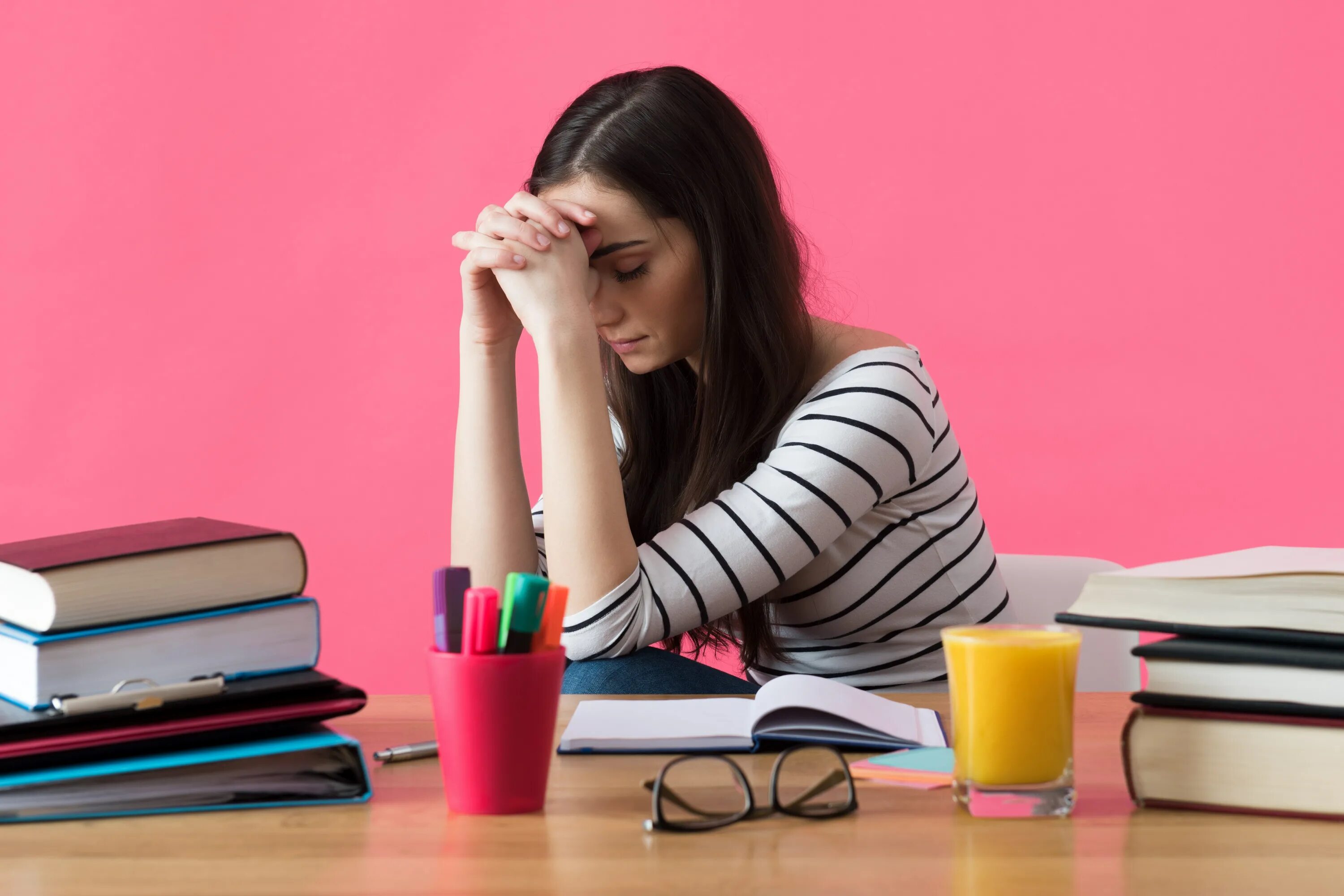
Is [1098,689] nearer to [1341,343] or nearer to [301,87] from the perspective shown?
[1341,343]

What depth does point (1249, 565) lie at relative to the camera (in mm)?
744

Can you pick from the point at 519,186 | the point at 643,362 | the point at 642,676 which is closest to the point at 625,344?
the point at 643,362

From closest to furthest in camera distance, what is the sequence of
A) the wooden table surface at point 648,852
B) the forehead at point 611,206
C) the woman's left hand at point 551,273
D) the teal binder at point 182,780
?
the wooden table surface at point 648,852 → the teal binder at point 182,780 → the woman's left hand at point 551,273 → the forehead at point 611,206

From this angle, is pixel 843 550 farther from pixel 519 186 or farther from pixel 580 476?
pixel 519 186

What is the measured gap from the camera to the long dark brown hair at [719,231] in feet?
4.82

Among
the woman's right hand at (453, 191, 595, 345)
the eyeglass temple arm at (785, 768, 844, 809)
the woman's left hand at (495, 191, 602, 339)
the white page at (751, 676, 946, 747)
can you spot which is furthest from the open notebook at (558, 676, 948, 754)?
the woman's right hand at (453, 191, 595, 345)

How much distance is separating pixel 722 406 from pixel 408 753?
74 cm

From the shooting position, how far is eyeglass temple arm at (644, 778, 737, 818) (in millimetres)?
715

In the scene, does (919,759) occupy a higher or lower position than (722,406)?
lower

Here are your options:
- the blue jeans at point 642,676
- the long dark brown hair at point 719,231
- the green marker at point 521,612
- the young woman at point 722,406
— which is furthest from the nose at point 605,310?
the green marker at point 521,612

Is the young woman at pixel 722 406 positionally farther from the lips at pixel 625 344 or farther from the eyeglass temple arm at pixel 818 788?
the eyeglass temple arm at pixel 818 788

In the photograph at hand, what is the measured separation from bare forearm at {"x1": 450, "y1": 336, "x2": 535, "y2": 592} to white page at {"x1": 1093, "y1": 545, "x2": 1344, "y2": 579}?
87 cm

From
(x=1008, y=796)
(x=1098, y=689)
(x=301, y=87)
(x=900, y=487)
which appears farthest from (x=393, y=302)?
(x=1008, y=796)

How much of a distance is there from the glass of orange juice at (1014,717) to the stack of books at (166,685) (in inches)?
13.7
